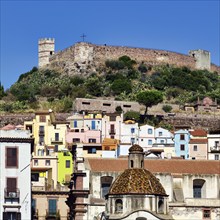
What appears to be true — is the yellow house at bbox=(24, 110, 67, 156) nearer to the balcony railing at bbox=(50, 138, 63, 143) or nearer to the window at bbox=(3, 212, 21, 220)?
the balcony railing at bbox=(50, 138, 63, 143)

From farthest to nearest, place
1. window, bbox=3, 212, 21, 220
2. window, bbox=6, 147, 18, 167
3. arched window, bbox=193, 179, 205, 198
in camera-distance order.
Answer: window, bbox=6, 147, 18, 167 < window, bbox=3, 212, 21, 220 < arched window, bbox=193, 179, 205, 198

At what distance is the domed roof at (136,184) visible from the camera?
196 feet

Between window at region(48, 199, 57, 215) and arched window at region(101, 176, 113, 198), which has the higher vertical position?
arched window at region(101, 176, 113, 198)

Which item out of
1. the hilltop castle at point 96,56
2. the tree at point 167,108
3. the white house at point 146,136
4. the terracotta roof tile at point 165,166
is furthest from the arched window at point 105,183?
the hilltop castle at point 96,56

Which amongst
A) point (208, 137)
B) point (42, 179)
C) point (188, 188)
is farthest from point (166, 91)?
point (188, 188)

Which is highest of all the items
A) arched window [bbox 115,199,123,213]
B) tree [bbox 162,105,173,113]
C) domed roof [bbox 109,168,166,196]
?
tree [bbox 162,105,173,113]

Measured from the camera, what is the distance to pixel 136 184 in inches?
2361

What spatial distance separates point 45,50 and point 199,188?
10196 centimetres

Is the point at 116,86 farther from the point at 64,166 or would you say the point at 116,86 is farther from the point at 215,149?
the point at 64,166

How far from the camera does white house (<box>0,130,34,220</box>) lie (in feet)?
247

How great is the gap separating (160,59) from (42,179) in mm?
92159

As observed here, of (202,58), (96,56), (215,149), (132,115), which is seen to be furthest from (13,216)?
(202,58)

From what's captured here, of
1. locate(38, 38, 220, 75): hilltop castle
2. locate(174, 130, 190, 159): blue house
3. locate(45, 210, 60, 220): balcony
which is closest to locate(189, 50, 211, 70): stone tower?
locate(38, 38, 220, 75): hilltop castle

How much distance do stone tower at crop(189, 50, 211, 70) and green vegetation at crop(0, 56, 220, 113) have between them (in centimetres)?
287
